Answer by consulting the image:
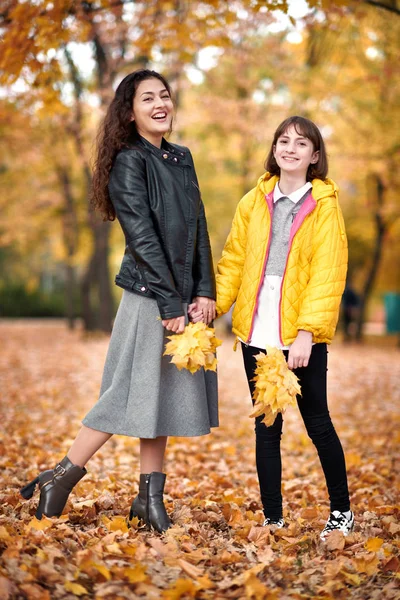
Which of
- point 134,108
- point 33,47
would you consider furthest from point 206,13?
point 134,108

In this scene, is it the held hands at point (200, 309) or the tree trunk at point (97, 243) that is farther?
the tree trunk at point (97, 243)

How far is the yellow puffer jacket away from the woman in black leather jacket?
0.20m

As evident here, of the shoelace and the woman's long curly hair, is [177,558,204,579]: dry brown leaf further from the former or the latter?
the woman's long curly hair

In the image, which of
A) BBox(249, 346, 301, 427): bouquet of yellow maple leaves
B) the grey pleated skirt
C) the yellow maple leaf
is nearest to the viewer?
the yellow maple leaf

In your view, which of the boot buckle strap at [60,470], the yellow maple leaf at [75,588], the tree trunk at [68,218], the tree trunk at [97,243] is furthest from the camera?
the tree trunk at [68,218]

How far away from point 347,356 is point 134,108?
12721 millimetres

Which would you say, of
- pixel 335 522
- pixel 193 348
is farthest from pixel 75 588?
pixel 335 522

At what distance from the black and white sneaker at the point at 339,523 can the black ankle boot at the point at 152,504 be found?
0.81m

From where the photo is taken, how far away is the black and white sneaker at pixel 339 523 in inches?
135

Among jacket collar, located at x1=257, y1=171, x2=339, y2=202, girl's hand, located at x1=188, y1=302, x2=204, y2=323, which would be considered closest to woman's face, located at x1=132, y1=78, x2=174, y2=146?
jacket collar, located at x1=257, y1=171, x2=339, y2=202

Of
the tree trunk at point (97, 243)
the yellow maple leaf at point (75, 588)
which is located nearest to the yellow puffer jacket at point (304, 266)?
the yellow maple leaf at point (75, 588)

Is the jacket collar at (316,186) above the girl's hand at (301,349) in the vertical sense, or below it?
above

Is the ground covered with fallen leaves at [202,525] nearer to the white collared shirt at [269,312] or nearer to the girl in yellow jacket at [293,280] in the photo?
the girl in yellow jacket at [293,280]

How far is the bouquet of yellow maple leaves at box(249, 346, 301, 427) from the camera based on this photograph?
3.18m
